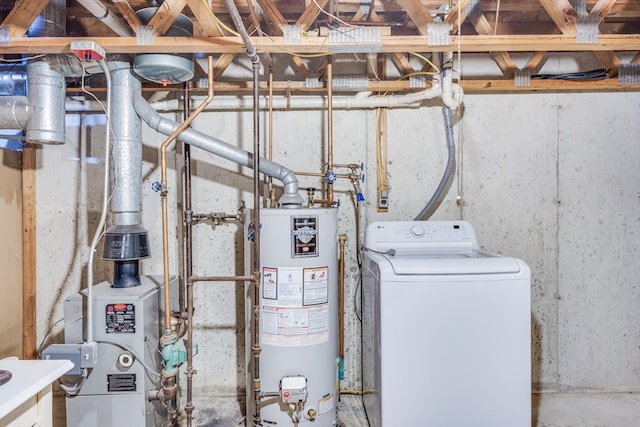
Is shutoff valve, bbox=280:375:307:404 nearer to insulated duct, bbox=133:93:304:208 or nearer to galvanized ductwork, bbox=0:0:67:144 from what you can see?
insulated duct, bbox=133:93:304:208

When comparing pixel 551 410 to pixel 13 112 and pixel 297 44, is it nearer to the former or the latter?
pixel 297 44

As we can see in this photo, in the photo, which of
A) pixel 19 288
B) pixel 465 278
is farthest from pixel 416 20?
pixel 19 288

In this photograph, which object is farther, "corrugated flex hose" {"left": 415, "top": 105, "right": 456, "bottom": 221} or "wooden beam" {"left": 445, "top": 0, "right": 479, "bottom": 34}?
"corrugated flex hose" {"left": 415, "top": 105, "right": 456, "bottom": 221}

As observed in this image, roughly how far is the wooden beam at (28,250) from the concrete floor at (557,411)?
3.84 ft

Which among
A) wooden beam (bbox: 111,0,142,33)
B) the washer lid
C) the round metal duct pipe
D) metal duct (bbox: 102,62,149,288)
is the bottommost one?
the washer lid

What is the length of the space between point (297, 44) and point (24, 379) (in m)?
1.61

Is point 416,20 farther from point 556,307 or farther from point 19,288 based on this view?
point 19,288

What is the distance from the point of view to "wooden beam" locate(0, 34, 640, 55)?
162 cm

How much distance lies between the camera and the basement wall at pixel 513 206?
2439 millimetres

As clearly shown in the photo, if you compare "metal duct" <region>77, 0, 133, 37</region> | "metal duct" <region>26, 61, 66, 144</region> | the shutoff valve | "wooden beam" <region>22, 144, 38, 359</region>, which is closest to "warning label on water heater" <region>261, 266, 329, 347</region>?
the shutoff valve

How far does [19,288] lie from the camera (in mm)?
2352

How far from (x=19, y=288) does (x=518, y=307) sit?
2910mm

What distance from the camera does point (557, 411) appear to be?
88.0 inches

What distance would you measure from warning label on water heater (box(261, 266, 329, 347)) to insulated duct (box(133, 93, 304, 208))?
14.6 inches
